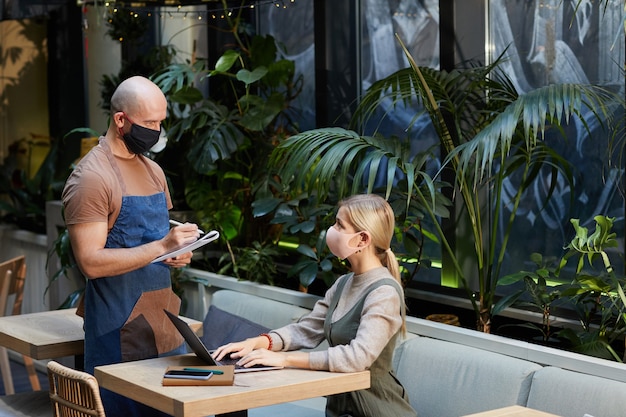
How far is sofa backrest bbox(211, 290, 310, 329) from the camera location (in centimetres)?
536

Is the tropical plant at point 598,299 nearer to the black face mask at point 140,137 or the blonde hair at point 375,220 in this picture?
the blonde hair at point 375,220

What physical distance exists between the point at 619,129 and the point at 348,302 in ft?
5.47

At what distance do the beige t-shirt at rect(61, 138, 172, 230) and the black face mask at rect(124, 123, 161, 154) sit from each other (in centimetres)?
10

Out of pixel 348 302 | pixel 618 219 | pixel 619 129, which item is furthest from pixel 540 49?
pixel 348 302

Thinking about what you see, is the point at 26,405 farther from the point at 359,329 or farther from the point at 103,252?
the point at 359,329

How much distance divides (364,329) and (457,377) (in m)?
0.81

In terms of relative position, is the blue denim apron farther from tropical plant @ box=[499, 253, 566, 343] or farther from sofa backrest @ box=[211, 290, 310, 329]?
tropical plant @ box=[499, 253, 566, 343]

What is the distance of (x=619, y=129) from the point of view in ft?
15.6

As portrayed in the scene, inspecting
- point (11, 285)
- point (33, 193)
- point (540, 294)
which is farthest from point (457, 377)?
point (33, 193)

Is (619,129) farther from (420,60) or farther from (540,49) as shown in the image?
(420,60)

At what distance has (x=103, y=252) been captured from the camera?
3.80 metres

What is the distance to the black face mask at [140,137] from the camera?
12.8 feet

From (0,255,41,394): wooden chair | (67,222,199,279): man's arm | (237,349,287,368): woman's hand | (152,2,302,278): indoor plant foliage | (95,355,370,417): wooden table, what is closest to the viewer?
(95,355,370,417): wooden table

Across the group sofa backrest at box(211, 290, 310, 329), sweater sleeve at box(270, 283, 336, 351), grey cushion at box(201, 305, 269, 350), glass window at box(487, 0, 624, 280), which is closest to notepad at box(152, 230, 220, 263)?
sweater sleeve at box(270, 283, 336, 351)
